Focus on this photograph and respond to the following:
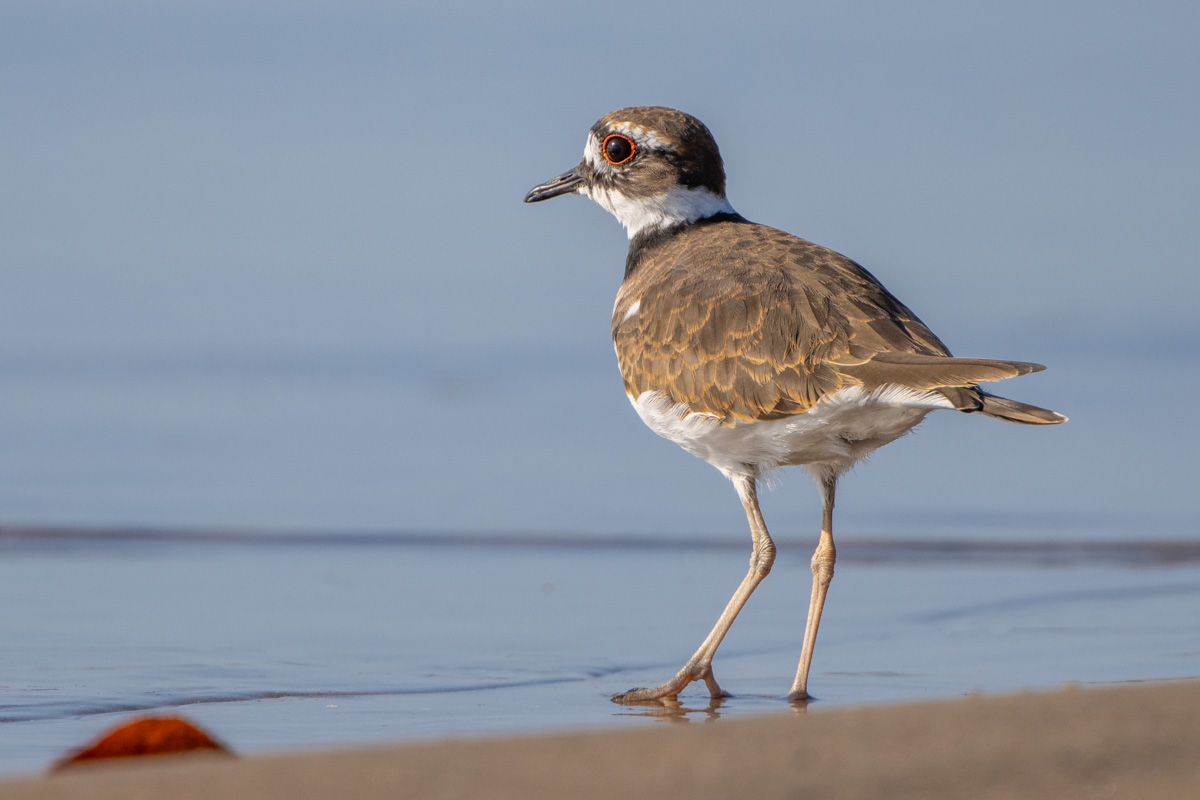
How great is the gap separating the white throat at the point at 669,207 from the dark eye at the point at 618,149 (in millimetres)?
158

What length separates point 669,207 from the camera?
22.5 ft

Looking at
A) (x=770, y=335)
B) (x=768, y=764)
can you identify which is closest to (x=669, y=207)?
(x=770, y=335)

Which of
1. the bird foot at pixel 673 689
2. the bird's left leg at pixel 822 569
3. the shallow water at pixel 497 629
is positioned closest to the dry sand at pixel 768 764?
the shallow water at pixel 497 629

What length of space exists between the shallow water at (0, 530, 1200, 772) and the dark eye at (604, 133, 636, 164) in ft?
7.06

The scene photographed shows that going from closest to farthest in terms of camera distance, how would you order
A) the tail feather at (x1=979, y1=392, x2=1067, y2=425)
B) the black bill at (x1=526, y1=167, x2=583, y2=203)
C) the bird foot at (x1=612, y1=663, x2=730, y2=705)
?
the tail feather at (x1=979, y1=392, x2=1067, y2=425)
the bird foot at (x1=612, y1=663, x2=730, y2=705)
the black bill at (x1=526, y1=167, x2=583, y2=203)

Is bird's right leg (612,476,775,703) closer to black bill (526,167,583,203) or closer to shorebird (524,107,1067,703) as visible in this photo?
shorebird (524,107,1067,703)

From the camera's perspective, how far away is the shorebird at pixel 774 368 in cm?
512

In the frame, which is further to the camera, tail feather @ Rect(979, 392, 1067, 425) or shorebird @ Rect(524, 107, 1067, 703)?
shorebird @ Rect(524, 107, 1067, 703)

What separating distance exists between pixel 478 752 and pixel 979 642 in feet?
A: 13.1

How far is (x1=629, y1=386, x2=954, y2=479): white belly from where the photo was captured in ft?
17.1

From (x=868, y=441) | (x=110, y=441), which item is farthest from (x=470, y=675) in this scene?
(x=110, y=441)

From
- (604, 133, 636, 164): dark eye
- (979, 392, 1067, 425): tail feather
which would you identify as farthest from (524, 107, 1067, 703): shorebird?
(604, 133, 636, 164): dark eye

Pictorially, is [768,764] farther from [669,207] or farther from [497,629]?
[669,207]

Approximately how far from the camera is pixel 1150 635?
21.6 feet
